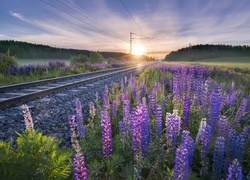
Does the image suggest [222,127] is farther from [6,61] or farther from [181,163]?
[6,61]

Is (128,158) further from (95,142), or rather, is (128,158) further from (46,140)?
(46,140)

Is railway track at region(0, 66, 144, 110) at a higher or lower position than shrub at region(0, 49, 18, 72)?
lower

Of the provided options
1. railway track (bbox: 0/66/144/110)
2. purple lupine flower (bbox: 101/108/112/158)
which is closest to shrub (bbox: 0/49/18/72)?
railway track (bbox: 0/66/144/110)

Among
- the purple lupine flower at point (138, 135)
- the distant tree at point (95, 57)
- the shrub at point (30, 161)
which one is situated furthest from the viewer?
the distant tree at point (95, 57)

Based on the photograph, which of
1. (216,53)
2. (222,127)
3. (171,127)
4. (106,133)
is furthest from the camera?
(216,53)

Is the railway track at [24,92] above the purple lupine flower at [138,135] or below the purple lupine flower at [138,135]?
below

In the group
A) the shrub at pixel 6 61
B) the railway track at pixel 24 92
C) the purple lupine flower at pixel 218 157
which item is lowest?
the railway track at pixel 24 92

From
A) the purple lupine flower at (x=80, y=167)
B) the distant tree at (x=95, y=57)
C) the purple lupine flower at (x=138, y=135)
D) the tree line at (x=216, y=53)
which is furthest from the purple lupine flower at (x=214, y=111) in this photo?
the tree line at (x=216, y=53)

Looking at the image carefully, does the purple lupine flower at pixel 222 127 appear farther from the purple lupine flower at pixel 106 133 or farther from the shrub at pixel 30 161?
the shrub at pixel 30 161

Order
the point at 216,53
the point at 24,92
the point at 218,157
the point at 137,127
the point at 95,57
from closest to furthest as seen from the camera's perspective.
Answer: the point at 137,127
the point at 218,157
the point at 24,92
the point at 95,57
the point at 216,53

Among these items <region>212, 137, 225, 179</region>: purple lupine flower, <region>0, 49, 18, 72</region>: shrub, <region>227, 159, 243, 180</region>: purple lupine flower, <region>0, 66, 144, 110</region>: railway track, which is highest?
<region>0, 49, 18, 72</region>: shrub

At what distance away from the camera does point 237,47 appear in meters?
81.9

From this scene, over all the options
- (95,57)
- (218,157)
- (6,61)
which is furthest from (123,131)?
(95,57)

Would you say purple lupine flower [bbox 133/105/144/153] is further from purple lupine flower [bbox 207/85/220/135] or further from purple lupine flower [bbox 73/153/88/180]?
purple lupine flower [bbox 207/85/220/135]
